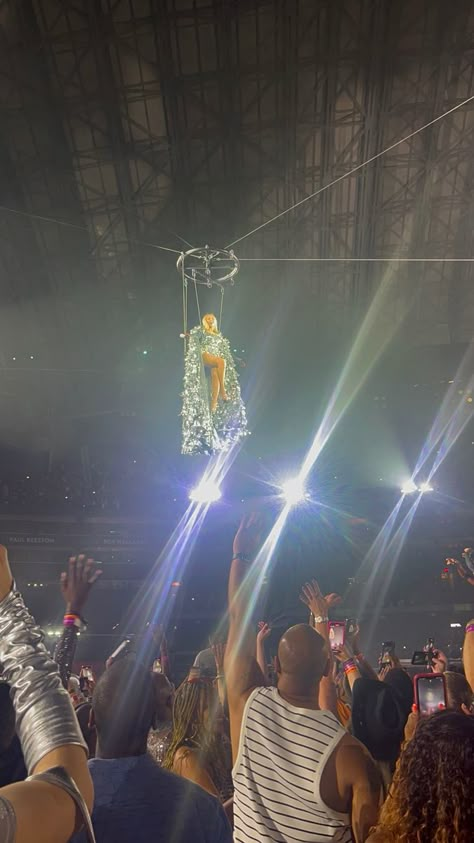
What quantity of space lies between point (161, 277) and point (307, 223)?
3.90 meters

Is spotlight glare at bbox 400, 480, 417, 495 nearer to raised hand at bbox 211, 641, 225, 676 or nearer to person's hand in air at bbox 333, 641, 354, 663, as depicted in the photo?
person's hand in air at bbox 333, 641, 354, 663

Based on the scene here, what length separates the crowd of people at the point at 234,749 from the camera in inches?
32.4

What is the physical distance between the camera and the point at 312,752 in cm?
179

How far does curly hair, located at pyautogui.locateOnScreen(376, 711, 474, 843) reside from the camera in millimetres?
1191

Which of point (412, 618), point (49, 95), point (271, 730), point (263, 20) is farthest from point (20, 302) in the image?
point (271, 730)

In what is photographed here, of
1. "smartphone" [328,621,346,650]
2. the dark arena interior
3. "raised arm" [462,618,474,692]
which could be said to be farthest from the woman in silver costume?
the dark arena interior

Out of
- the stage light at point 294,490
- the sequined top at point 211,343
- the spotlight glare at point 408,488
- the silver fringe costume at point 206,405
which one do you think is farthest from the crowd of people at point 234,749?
the spotlight glare at point 408,488

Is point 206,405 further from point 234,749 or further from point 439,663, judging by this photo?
point 234,749

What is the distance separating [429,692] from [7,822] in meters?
2.54

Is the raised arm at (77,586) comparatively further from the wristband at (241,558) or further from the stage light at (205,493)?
the stage light at (205,493)

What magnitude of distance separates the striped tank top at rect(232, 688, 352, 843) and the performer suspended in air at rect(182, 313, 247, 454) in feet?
20.1

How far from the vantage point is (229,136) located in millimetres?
12016

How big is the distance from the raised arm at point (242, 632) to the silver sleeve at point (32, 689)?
1424 millimetres

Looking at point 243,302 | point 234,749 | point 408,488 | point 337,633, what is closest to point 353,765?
point 234,749
